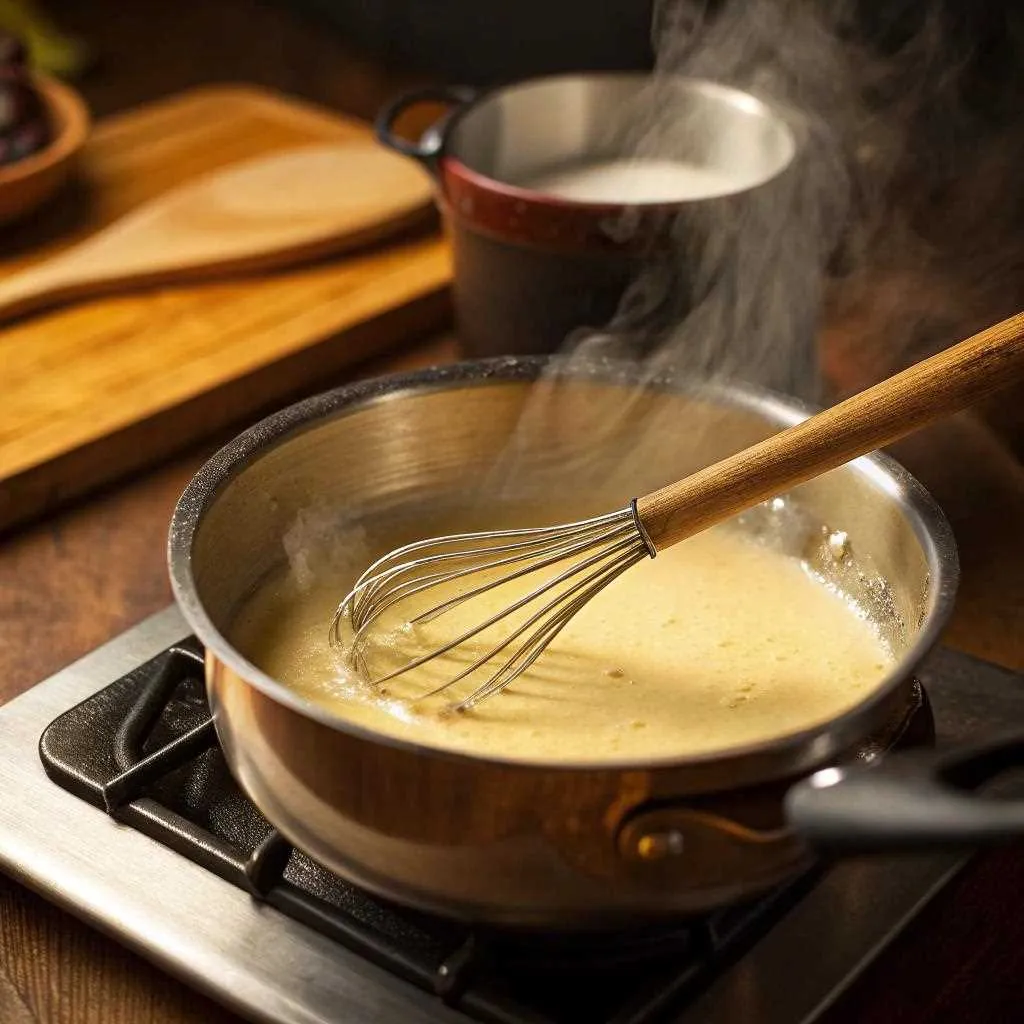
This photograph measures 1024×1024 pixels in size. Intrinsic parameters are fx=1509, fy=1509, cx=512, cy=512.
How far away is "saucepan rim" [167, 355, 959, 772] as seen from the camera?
1.81ft

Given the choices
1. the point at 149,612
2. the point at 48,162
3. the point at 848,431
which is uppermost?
the point at 848,431

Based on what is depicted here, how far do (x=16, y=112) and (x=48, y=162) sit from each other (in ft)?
0.21

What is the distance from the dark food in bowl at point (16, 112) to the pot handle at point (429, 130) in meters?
0.39

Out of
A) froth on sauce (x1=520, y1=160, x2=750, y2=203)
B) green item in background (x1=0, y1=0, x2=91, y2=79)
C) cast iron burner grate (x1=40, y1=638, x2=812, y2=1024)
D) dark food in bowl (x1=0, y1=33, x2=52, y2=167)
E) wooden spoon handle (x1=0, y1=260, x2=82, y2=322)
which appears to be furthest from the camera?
green item in background (x1=0, y1=0, x2=91, y2=79)

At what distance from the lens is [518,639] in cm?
79

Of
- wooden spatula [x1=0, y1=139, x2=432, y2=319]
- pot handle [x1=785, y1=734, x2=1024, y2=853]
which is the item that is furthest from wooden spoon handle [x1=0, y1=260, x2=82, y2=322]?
pot handle [x1=785, y1=734, x2=1024, y2=853]

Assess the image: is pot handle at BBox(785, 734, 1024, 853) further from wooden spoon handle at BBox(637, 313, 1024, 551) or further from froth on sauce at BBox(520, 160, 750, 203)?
froth on sauce at BBox(520, 160, 750, 203)

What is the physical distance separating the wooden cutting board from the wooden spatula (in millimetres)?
18

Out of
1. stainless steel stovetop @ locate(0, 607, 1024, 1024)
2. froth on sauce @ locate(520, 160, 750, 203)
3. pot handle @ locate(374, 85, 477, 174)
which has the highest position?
pot handle @ locate(374, 85, 477, 174)

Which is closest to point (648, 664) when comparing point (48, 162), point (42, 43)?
point (48, 162)

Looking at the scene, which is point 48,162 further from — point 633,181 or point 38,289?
point 633,181

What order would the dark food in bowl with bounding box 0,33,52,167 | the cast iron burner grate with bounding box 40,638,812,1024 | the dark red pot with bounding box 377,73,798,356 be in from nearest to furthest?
the cast iron burner grate with bounding box 40,638,812,1024
the dark red pot with bounding box 377,73,798,356
the dark food in bowl with bounding box 0,33,52,167

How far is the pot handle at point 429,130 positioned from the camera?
1060 millimetres

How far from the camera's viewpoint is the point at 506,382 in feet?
2.78
